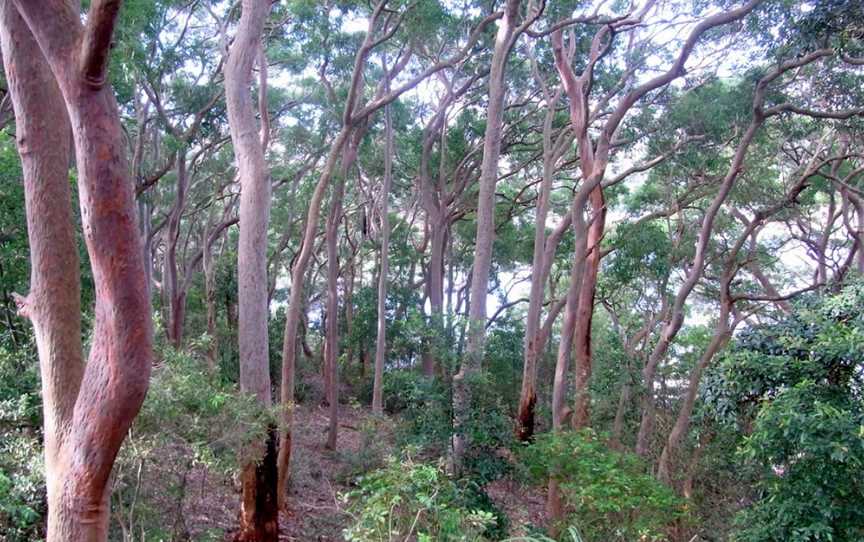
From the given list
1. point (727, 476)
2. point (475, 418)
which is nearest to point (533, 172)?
point (727, 476)

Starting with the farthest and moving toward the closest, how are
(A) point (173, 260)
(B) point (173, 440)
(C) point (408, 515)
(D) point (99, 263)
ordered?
(A) point (173, 260), (B) point (173, 440), (C) point (408, 515), (D) point (99, 263)

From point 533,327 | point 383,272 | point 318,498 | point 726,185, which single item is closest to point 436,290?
point 383,272

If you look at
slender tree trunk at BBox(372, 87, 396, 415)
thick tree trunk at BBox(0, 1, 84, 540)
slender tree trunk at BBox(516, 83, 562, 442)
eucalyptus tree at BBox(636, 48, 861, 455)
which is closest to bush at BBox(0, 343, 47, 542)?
thick tree trunk at BBox(0, 1, 84, 540)

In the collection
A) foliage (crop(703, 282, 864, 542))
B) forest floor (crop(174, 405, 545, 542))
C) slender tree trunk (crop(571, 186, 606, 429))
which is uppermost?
slender tree trunk (crop(571, 186, 606, 429))

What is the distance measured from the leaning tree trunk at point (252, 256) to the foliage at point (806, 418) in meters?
5.03

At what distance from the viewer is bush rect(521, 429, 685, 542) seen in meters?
7.76

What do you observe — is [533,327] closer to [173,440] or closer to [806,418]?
[806,418]

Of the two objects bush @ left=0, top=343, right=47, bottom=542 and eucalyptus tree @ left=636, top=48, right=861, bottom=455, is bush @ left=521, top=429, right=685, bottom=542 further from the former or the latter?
bush @ left=0, top=343, right=47, bottom=542

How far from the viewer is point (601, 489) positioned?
770cm

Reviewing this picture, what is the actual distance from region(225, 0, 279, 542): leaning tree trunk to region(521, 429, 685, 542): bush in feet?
10.3

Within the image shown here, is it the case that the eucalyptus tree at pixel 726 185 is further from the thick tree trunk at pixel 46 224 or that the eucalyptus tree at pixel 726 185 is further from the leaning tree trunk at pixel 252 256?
the thick tree trunk at pixel 46 224

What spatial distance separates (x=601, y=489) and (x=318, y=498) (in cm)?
520

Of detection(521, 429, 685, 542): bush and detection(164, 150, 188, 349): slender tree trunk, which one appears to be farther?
detection(164, 150, 188, 349): slender tree trunk

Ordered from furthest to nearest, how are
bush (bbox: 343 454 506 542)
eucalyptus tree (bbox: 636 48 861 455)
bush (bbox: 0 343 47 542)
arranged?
eucalyptus tree (bbox: 636 48 861 455) → bush (bbox: 0 343 47 542) → bush (bbox: 343 454 506 542)
